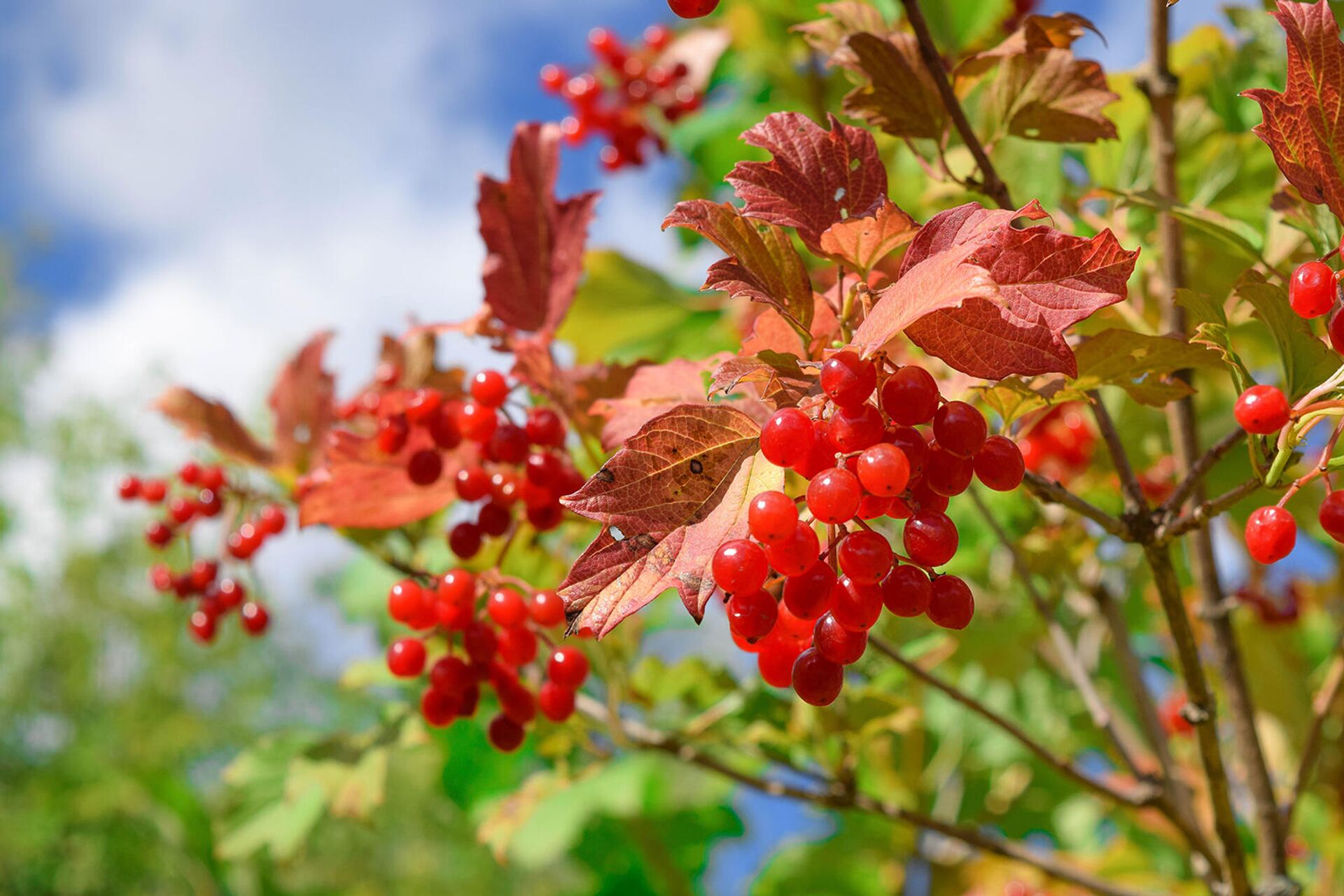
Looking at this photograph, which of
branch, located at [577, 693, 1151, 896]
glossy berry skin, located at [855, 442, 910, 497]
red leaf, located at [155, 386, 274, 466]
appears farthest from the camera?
red leaf, located at [155, 386, 274, 466]

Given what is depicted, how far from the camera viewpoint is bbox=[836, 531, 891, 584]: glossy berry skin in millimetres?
523

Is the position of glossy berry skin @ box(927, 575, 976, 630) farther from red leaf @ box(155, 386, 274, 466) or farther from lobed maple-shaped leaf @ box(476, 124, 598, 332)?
red leaf @ box(155, 386, 274, 466)

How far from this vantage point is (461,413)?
2.85ft

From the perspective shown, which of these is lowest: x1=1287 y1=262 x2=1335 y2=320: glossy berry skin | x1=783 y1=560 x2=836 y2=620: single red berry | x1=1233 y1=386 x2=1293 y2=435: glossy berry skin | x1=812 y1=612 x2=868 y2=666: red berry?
x1=812 y1=612 x2=868 y2=666: red berry

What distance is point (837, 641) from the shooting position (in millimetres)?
552

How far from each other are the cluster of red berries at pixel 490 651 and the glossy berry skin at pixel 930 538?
37cm

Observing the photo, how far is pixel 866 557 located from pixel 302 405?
86 centimetres

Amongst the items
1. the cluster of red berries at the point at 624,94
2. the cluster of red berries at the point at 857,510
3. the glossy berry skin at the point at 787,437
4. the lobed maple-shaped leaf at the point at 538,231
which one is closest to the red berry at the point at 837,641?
the cluster of red berries at the point at 857,510

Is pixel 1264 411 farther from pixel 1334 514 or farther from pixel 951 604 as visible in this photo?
pixel 951 604

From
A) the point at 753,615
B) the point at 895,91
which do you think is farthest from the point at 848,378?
the point at 895,91

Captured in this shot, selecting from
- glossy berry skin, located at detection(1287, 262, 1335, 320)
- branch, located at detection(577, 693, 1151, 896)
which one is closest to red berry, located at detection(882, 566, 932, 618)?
glossy berry skin, located at detection(1287, 262, 1335, 320)

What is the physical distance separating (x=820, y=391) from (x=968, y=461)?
0.29 feet

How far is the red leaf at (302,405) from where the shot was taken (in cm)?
118

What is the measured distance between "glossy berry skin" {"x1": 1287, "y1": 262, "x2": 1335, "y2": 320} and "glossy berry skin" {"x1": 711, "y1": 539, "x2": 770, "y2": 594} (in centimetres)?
33
